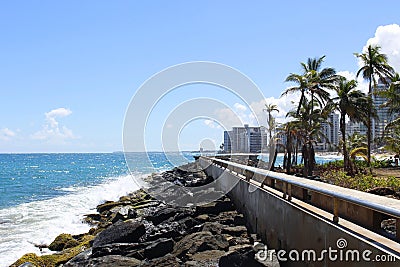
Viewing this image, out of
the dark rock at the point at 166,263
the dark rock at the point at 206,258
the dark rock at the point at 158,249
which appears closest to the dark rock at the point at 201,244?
the dark rock at the point at 158,249

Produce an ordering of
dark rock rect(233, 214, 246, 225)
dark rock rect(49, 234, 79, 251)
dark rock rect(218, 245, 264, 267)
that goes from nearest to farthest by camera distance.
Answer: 1. dark rock rect(218, 245, 264, 267)
2. dark rock rect(233, 214, 246, 225)
3. dark rock rect(49, 234, 79, 251)

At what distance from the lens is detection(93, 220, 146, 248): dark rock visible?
10750 millimetres

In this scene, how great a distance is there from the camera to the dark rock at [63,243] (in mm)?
14370

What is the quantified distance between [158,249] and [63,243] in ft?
21.2

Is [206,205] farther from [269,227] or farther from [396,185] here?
[396,185]

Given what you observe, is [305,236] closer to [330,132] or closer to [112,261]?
[112,261]

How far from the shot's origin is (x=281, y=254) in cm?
720

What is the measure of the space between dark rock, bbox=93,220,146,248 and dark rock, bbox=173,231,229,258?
1.83 m

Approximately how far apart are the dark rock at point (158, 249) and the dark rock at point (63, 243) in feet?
18.8

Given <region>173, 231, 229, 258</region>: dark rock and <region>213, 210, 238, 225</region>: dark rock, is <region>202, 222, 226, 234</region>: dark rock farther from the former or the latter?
<region>213, 210, 238, 225</region>: dark rock

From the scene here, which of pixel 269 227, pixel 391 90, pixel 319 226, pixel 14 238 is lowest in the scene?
pixel 14 238

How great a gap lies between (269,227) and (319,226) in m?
2.95

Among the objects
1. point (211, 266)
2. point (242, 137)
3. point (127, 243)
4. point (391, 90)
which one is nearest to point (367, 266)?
point (211, 266)

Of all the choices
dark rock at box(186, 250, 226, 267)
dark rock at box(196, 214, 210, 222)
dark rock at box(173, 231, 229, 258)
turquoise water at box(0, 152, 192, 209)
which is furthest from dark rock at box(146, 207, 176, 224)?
turquoise water at box(0, 152, 192, 209)
